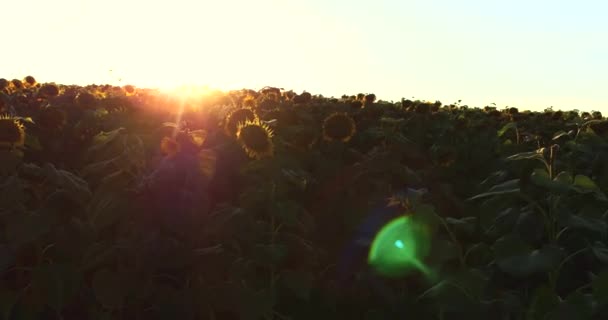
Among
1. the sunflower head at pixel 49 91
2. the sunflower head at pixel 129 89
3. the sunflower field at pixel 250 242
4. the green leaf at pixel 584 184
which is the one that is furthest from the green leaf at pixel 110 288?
the sunflower head at pixel 129 89

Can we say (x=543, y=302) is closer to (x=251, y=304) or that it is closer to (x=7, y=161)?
(x=251, y=304)

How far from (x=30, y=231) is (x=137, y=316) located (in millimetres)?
675

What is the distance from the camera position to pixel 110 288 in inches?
134

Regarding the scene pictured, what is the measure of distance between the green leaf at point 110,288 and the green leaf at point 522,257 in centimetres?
172

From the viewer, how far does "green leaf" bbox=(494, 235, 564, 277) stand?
3107mm

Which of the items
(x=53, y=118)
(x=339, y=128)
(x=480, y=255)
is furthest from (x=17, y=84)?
(x=480, y=255)

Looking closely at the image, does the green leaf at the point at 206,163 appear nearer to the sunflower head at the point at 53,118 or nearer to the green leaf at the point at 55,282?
the green leaf at the point at 55,282

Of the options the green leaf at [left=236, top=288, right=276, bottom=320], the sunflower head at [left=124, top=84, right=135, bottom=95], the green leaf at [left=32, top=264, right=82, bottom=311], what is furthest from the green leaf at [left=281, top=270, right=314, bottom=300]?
the sunflower head at [left=124, top=84, right=135, bottom=95]

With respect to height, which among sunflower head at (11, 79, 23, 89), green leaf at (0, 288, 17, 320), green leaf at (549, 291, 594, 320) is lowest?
green leaf at (0, 288, 17, 320)

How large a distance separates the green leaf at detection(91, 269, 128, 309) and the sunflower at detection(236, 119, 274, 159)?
1355mm

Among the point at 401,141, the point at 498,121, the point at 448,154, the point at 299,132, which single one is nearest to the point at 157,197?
the point at 299,132

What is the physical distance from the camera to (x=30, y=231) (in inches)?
135

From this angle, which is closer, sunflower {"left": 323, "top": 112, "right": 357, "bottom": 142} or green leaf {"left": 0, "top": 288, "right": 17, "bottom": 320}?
green leaf {"left": 0, "top": 288, "right": 17, "bottom": 320}

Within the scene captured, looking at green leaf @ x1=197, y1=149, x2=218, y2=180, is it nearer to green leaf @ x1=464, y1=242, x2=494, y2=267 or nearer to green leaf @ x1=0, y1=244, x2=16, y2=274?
green leaf @ x1=0, y1=244, x2=16, y2=274
